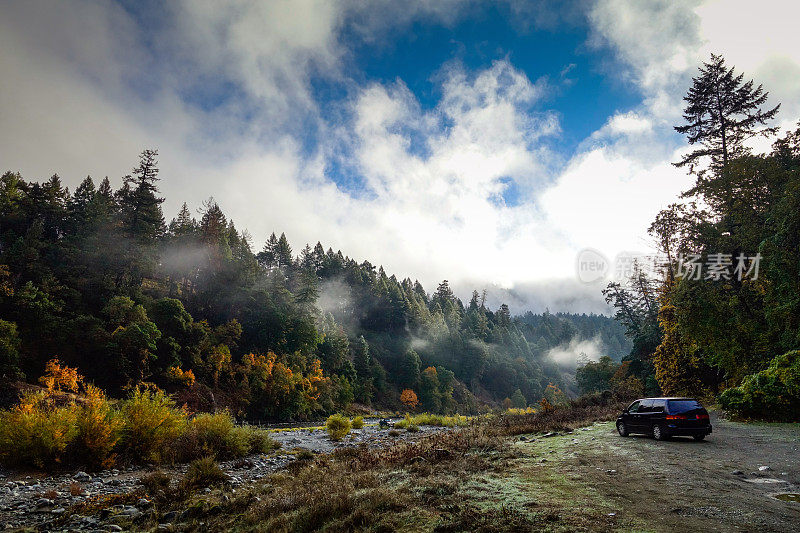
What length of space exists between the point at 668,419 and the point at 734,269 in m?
16.6

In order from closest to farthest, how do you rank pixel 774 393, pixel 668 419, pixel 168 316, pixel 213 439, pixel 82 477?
1. pixel 82 477
2. pixel 668 419
3. pixel 774 393
4. pixel 213 439
5. pixel 168 316

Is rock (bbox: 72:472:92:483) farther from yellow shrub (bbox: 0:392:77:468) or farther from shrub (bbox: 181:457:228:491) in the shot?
shrub (bbox: 181:457:228:491)

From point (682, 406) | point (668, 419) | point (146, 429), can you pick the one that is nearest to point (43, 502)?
point (146, 429)

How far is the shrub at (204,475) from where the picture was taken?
1111cm

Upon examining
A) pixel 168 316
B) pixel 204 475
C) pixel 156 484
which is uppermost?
pixel 168 316

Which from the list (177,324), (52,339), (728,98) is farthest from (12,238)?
(728,98)

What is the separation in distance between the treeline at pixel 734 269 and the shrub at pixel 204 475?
22.4 m

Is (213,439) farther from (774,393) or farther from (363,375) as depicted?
(363,375)

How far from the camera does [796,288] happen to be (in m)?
18.8

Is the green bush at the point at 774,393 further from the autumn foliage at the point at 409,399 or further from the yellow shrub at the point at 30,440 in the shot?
the autumn foliage at the point at 409,399

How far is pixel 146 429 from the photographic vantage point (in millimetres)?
14211

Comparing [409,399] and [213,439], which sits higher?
[213,439]

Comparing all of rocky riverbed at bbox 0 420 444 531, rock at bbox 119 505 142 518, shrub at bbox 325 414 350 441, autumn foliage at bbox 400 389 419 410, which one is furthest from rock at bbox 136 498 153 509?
autumn foliage at bbox 400 389 419 410

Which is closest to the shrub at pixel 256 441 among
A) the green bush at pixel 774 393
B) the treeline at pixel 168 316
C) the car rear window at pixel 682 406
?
the car rear window at pixel 682 406
